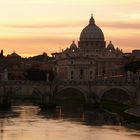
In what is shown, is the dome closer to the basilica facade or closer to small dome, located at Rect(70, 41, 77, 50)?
the basilica facade

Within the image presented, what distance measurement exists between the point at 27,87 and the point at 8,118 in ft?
43.4

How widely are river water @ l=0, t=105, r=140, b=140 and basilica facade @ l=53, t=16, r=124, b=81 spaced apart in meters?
31.2

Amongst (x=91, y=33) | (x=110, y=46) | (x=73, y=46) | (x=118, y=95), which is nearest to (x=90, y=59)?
(x=91, y=33)

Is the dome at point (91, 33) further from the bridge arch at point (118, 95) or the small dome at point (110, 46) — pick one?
the bridge arch at point (118, 95)

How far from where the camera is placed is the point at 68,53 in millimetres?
90000

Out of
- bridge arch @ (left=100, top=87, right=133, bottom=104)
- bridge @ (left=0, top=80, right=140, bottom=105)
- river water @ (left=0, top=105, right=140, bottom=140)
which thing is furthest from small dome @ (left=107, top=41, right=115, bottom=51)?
river water @ (left=0, top=105, right=140, bottom=140)

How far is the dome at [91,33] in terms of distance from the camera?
9662cm

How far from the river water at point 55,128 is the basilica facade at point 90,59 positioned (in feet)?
103

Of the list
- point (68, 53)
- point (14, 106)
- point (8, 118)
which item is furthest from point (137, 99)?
point (68, 53)

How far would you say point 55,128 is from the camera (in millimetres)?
40281

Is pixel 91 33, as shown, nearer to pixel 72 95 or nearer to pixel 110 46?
pixel 110 46

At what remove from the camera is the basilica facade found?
275ft

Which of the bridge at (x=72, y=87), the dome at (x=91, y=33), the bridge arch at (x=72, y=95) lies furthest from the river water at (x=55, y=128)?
the dome at (x=91, y=33)

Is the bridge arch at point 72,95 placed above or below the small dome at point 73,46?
below
